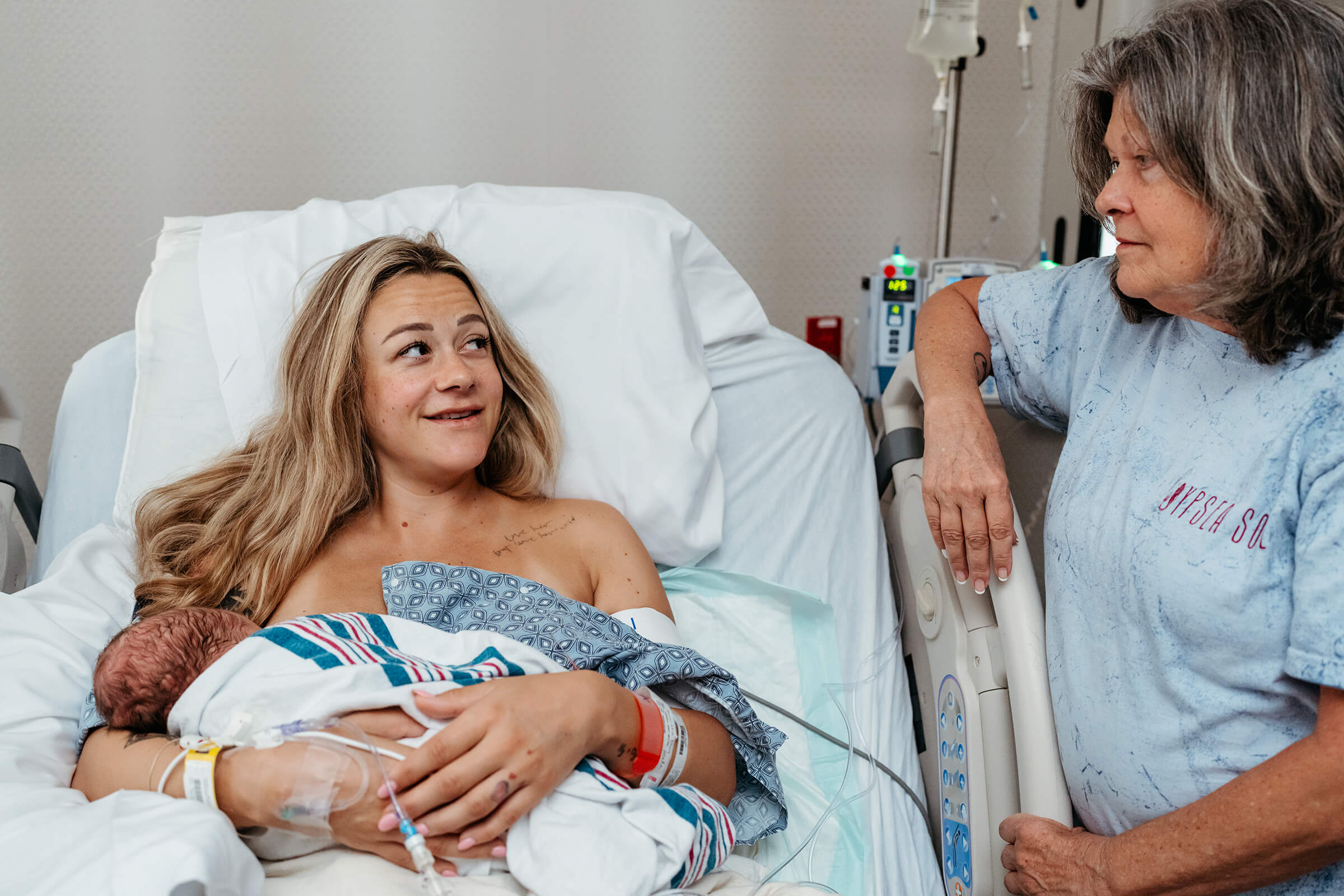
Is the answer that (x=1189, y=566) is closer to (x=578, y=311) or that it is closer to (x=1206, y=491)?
Result: (x=1206, y=491)

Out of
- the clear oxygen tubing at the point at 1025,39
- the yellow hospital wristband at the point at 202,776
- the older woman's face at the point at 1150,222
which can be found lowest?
the yellow hospital wristband at the point at 202,776

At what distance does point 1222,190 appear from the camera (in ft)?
3.10

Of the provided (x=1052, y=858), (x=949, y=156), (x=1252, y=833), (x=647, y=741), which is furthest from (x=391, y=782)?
(x=949, y=156)

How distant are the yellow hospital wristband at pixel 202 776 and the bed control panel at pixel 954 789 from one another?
2.94 ft

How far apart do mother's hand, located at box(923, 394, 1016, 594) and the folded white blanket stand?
457 millimetres

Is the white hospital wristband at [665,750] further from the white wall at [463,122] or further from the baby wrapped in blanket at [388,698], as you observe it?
the white wall at [463,122]

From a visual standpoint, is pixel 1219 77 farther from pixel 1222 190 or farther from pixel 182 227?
pixel 182 227

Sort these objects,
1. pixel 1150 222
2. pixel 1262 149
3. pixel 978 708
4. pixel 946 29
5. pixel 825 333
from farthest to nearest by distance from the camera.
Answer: pixel 825 333 < pixel 946 29 < pixel 978 708 < pixel 1150 222 < pixel 1262 149

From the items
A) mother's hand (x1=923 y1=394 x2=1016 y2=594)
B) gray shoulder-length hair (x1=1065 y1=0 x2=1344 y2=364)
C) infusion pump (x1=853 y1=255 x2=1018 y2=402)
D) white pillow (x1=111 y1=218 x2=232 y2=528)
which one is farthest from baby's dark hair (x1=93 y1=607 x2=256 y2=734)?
infusion pump (x1=853 y1=255 x2=1018 y2=402)

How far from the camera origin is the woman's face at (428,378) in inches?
57.7

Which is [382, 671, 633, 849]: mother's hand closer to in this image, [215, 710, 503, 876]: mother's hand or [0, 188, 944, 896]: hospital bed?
[215, 710, 503, 876]: mother's hand

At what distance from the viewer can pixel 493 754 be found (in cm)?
104

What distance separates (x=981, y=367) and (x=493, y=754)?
2.84 ft

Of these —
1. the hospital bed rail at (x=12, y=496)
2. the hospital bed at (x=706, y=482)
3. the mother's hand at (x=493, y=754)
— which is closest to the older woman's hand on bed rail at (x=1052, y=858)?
the hospital bed at (x=706, y=482)
